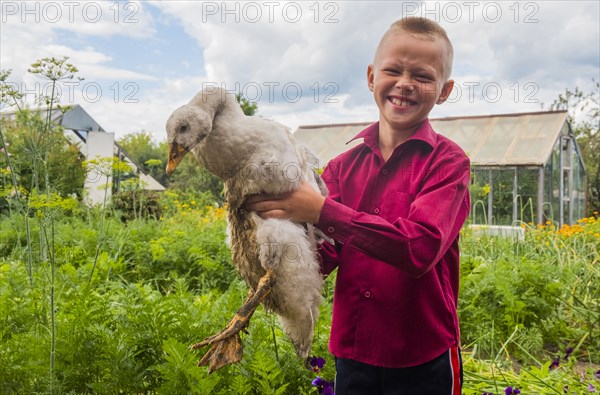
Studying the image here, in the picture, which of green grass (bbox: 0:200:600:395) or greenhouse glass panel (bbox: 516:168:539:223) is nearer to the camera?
green grass (bbox: 0:200:600:395)

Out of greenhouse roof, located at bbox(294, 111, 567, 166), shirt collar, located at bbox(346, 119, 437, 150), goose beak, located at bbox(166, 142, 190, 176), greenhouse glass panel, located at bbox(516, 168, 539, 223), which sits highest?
greenhouse roof, located at bbox(294, 111, 567, 166)

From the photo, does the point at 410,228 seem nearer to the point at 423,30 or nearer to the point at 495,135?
the point at 423,30

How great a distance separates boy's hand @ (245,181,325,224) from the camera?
1.07m

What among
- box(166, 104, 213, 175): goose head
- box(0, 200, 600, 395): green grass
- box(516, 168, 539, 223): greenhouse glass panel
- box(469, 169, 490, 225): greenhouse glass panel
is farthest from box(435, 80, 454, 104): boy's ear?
box(516, 168, 539, 223): greenhouse glass panel

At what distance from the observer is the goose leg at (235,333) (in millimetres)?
1079

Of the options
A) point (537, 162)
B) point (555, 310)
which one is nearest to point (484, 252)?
point (555, 310)

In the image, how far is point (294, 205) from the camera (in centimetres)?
107

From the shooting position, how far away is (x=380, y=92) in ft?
3.69

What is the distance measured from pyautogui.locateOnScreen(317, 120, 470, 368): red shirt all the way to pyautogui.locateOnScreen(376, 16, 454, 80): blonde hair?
153 mm

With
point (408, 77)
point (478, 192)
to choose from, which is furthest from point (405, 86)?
point (478, 192)

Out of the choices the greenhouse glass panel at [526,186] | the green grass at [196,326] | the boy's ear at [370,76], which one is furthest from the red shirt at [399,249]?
the greenhouse glass panel at [526,186]

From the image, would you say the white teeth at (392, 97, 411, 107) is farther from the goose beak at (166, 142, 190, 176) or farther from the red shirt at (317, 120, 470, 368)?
the goose beak at (166, 142, 190, 176)

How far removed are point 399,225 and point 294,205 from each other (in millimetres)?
220

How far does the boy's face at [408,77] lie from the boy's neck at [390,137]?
0.13 ft
